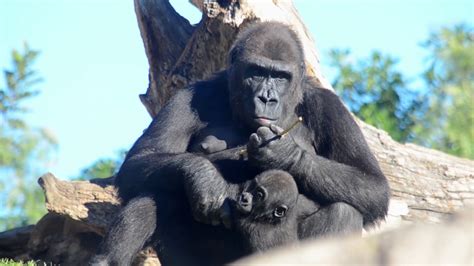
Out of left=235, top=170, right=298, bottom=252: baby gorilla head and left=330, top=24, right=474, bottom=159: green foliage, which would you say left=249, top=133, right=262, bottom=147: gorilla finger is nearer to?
left=235, top=170, right=298, bottom=252: baby gorilla head

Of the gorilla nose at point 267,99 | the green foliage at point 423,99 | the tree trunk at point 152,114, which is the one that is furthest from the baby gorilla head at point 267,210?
the green foliage at point 423,99

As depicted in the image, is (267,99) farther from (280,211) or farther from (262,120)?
(280,211)

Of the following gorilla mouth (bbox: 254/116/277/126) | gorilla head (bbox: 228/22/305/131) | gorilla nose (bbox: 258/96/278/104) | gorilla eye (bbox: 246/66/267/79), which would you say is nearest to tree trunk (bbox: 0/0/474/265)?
gorilla head (bbox: 228/22/305/131)

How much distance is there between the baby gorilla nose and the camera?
6176 mm

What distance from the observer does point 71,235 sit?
8508mm

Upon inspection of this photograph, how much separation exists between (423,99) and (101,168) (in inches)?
237

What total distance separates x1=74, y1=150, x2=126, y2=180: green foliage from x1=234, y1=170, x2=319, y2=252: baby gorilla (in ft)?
38.2

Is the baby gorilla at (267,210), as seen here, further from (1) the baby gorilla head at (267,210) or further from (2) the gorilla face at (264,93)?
(2) the gorilla face at (264,93)

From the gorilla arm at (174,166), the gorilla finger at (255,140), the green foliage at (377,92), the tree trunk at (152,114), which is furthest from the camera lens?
the green foliage at (377,92)

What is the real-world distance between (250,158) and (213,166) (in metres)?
0.28

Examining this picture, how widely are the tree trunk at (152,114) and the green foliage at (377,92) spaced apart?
853 cm

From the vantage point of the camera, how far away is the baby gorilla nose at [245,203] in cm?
618

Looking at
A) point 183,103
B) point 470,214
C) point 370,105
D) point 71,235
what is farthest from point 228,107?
point 370,105

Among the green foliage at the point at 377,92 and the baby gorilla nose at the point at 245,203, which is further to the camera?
the green foliage at the point at 377,92
